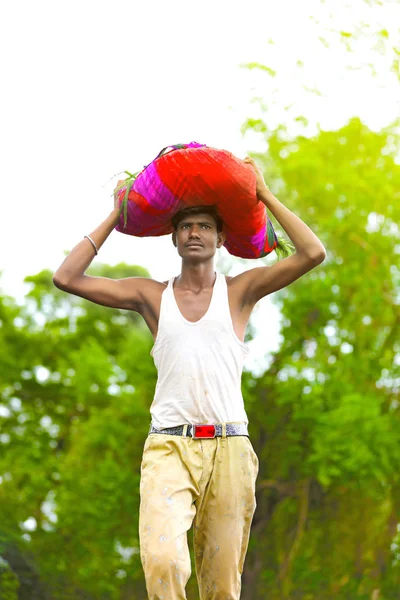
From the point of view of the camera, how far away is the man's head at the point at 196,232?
13.1 feet

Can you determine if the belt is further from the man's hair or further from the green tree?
the green tree

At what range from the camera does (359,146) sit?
1639 cm

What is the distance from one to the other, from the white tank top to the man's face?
0.23 meters

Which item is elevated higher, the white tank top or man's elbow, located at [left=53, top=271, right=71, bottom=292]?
man's elbow, located at [left=53, top=271, right=71, bottom=292]

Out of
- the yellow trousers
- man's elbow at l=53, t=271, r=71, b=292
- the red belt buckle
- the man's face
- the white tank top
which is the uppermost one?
the man's face

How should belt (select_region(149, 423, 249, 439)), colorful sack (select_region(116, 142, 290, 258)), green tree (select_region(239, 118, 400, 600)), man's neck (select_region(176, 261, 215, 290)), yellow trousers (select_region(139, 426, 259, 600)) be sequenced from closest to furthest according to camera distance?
yellow trousers (select_region(139, 426, 259, 600)) < belt (select_region(149, 423, 249, 439)) < colorful sack (select_region(116, 142, 290, 258)) < man's neck (select_region(176, 261, 215, 290)) < green tree (select_region(239, 118, 400, 600))

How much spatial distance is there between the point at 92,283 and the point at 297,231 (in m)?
0.92

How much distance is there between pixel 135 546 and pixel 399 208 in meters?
7.08

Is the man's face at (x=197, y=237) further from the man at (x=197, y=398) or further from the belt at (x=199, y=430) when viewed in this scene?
the belt at (x=199, y=430)

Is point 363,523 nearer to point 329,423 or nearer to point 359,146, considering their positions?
point 329,423

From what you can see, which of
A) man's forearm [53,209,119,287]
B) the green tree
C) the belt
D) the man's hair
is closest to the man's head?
the man's hair

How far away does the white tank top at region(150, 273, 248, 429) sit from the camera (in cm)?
381

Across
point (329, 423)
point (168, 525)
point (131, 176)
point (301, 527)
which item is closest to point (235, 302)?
point (131, 176)

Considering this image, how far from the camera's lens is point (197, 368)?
3822 mm
